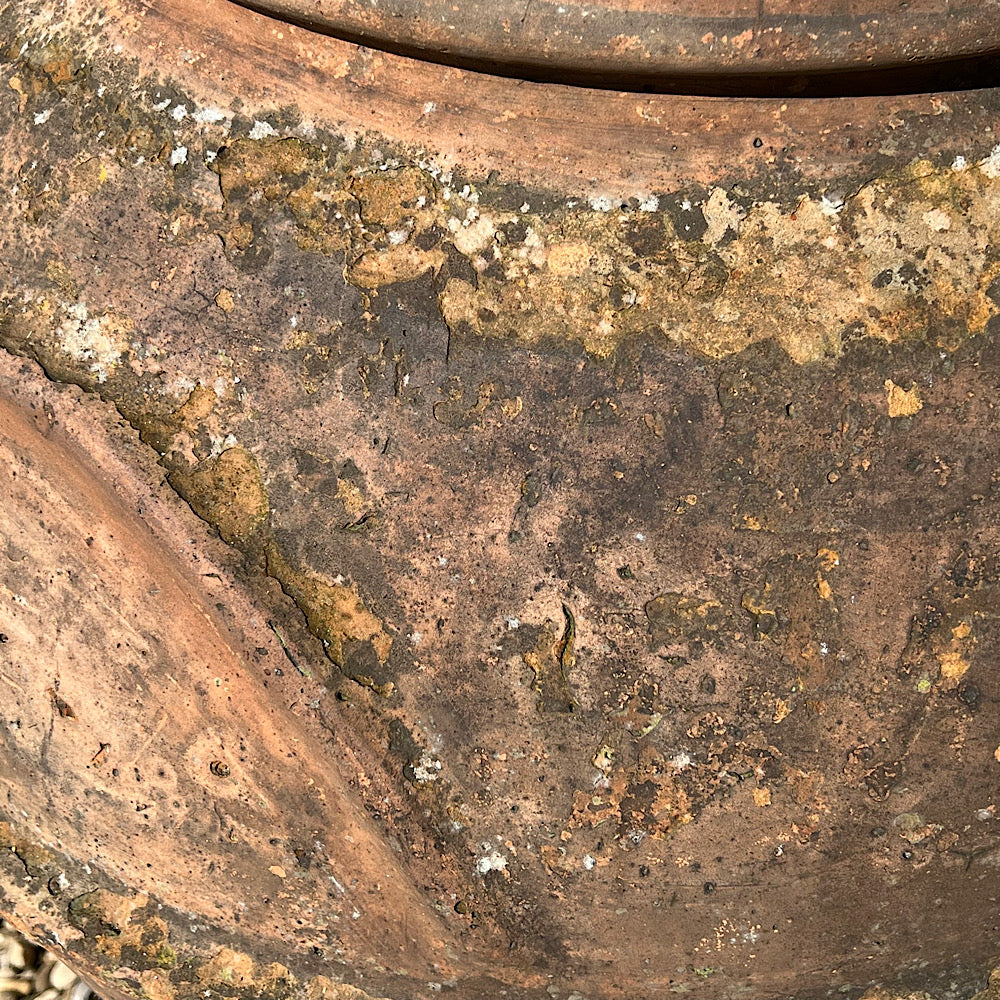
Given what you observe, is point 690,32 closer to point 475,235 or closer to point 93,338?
point 475,235

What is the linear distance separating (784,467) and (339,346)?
2.91 ft

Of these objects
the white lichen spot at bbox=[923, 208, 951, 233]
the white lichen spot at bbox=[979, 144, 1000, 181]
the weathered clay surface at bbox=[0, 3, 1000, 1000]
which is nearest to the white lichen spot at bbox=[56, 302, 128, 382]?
the weathered clay surface at bbox=[0, 3, 1000, 1000]

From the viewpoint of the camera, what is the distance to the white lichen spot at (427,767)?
184 cm

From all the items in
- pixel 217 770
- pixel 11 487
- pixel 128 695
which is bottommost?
pixel 217 770

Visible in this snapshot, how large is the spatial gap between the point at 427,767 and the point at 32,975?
1691 millimetres

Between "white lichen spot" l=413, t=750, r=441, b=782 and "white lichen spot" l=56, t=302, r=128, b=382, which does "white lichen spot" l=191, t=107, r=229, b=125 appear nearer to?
"white lichen spot" l=56, t=302, r=128, b=382

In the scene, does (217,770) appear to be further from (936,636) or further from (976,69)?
(976,69)

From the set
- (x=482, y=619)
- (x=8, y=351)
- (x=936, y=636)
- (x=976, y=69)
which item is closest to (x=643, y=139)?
(x=976, y=69)

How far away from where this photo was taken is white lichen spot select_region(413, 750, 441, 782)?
1.84 meters

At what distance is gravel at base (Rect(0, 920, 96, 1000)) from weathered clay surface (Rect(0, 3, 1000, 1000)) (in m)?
1.14

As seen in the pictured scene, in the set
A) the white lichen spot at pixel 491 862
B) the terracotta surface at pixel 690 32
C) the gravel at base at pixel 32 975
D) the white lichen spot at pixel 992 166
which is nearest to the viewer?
the terracotta surface at pixel 690 32

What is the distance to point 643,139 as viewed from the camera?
5.87 ft

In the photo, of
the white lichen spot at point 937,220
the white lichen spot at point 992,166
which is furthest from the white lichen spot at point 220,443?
the white lichen spot at point 992,166

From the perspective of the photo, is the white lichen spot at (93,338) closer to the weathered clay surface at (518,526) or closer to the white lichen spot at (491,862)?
the weathered clay surface at (518,526)
